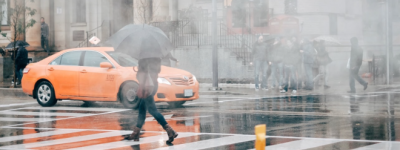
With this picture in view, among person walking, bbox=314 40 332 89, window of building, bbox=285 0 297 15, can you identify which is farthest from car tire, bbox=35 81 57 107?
window of building, bbox=285 0 297 15

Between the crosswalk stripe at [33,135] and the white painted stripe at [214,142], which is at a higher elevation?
the crosswalk stripe at [33,135]

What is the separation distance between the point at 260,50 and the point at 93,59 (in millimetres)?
6411

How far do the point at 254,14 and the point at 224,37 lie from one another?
47.7 feet

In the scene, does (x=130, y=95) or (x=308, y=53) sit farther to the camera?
(x=308, y=53)

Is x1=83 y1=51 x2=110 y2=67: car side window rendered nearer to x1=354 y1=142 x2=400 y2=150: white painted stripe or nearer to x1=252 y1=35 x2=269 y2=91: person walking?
x1=252 y1=35 x2=269 y2=91: person walking

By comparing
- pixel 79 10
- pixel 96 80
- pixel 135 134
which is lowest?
pixel 135 134

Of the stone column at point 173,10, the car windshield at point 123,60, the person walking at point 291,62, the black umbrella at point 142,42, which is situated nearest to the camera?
the black umbrella at point 142,42

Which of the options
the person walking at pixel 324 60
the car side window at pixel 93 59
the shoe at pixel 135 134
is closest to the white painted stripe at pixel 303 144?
the shoe at pixel 135 134

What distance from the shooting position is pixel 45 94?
1386cm

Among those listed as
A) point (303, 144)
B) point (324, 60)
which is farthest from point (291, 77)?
point (303, 144)

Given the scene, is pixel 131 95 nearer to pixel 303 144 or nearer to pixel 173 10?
pixel 173 10

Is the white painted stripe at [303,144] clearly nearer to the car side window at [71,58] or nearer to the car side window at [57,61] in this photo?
the car side window at [71,58]

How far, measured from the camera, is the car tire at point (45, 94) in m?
13.8

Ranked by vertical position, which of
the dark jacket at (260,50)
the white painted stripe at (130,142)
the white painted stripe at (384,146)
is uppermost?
the dark jacket at (260,50)
